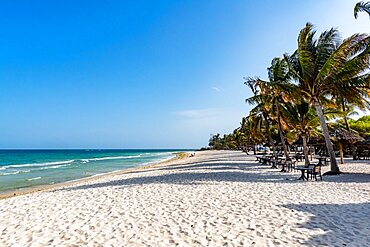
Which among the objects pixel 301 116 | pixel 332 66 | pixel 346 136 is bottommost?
pixel 346 136

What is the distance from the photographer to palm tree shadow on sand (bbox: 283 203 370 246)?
4352mm

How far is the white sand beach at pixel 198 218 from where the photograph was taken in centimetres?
464

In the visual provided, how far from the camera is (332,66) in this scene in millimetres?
12031

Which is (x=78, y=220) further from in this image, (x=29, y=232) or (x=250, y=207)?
(x=250, y=207)

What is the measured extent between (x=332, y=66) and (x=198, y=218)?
9958 mm

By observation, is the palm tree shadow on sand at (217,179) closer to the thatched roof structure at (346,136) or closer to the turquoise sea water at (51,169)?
the thatched roof structure at (346,136)

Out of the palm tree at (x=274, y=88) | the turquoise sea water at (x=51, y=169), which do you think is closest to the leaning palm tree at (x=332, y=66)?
the palm tree at (x=274, y=88)

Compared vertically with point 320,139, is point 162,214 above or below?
below

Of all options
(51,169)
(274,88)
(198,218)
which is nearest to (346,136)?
(274,88)

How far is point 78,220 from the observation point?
617 centimetres

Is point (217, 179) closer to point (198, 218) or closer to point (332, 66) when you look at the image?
point (198, 218)

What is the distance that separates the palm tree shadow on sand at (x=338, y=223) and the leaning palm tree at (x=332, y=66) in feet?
24.0

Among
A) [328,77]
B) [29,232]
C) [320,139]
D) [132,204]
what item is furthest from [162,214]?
[320,139]

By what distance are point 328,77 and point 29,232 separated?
1305cm
